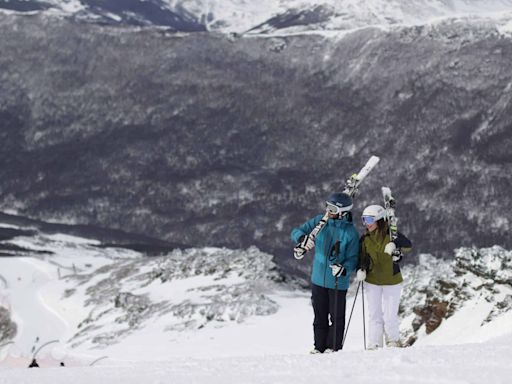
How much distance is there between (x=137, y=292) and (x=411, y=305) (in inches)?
1128

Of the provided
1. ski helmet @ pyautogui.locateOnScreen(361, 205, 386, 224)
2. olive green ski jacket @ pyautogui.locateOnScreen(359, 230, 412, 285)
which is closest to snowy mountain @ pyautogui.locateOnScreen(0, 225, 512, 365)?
olive green ski jacket @ pyautogui.locateOnScreen(359, 230, 412, 285)

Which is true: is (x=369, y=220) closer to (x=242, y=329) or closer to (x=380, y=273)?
(x=380, y=273)

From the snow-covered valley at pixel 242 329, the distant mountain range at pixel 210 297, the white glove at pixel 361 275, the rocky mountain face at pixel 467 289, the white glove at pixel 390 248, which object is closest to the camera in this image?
the snow-covered valley at pixel 242 329

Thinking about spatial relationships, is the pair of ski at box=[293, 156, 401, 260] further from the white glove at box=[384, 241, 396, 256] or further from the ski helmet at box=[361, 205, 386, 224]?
the ski helmet at box=[361, 205, 386, 224]

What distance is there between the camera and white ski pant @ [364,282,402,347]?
48.9 ft

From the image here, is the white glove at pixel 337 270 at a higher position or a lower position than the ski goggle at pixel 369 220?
lower

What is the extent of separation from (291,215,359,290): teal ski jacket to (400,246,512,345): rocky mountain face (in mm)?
6601

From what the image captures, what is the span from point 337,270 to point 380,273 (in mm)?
980

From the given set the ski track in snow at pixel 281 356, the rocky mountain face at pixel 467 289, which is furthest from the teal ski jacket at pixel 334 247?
the rocky mountain face at pixel 467 289

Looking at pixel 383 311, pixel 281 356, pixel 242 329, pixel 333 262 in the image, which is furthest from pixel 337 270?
pixel 242 329

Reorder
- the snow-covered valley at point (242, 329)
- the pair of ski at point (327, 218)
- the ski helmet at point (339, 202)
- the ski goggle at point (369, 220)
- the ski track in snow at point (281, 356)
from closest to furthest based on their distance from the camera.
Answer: the ski track in snow at point (281, 356) < the snow-covered valley at point (242, 329) < the ski helmet at point (339, 202) < the pair of ski at point (327, 218) < the ski goggle at point (369, 220)

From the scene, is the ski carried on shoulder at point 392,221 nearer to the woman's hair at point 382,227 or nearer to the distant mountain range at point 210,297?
the woman's hair at point 382,227

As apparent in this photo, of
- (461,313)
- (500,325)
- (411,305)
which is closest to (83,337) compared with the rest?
(411,305)

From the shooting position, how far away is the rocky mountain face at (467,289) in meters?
20.8
